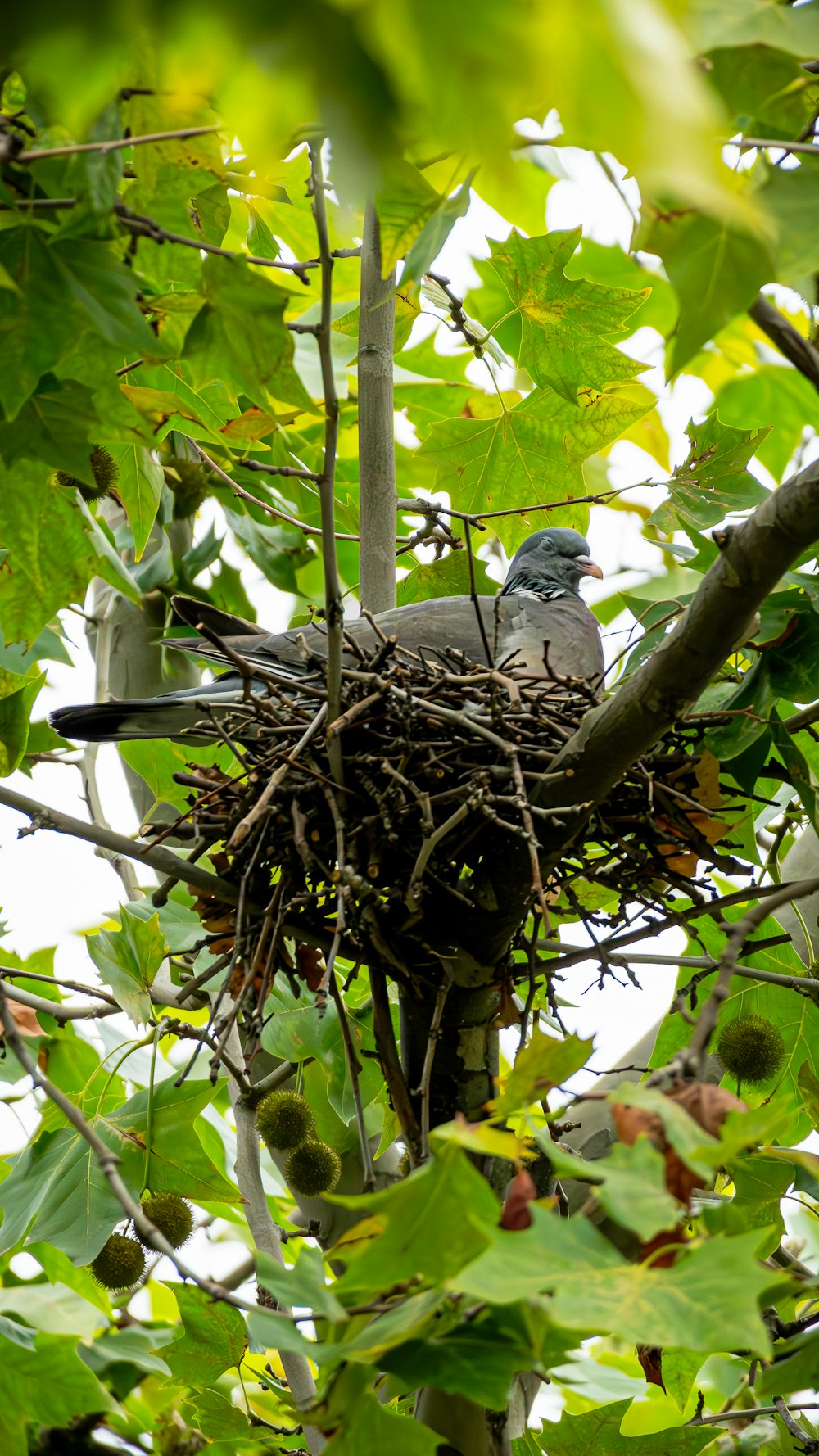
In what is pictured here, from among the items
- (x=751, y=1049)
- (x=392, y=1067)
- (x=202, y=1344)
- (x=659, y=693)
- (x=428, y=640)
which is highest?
(x=428, y=640)

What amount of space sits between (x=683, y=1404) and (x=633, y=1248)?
17.7 inches

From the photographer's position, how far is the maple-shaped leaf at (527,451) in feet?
8.28

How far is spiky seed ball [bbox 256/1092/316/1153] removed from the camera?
220cm

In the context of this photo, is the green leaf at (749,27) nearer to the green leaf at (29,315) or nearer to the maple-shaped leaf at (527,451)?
the green leaf at (29,315)

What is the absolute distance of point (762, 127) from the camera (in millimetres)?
1211

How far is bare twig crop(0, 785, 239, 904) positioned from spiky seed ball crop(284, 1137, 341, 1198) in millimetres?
707

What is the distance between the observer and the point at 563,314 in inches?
93.4

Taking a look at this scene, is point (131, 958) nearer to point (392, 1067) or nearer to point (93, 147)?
point (392, 1067)

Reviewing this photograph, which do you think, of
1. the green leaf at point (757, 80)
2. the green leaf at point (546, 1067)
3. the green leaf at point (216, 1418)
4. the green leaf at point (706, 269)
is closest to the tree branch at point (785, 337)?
the green leaf at point (706, 269)

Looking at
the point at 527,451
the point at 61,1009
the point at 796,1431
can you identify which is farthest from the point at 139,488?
the point at 796,1431

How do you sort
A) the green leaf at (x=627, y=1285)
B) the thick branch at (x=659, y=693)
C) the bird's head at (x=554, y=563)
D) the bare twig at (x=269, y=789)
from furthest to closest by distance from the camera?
the bird's head at (x=554, y=563) < the bare twig at (x=269, y=789) < the thick branch at (x=659, y=693) < the green leaf at (x=627, y=1285)

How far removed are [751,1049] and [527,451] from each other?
51.0 inches

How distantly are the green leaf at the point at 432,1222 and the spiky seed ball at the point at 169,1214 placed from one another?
114 cm

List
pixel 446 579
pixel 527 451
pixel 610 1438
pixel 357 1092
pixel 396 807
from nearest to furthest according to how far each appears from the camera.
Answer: pixel 357 1092 < pixel 396 807 < pixel 610 1438 < pixel 527 451 < pixel 446 579
